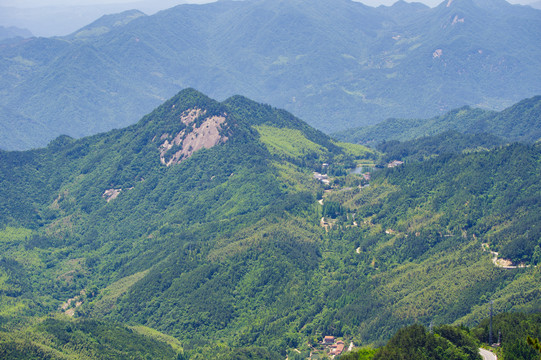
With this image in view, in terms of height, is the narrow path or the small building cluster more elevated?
the narrow path

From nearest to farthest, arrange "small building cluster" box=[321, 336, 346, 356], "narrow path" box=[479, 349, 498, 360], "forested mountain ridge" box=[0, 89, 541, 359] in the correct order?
"narrow path" box=[479, 349, 498, 360], "small building cluster" box=[321, 336, 346, 356], "forested mountain ridge" box=[0, 89, 541, 359]

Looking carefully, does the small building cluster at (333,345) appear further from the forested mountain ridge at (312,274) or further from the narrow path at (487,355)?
the narrow path at (487,355)

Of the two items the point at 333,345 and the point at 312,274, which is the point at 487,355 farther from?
the point at 312,274

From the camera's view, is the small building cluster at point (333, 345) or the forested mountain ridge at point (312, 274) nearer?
the small building cluster at point (333, 345)

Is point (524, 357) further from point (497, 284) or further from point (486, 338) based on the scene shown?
point (497, 284)

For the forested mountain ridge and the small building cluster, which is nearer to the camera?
the small building cluster

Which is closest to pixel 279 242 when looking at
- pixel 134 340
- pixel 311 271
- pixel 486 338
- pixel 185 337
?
pixel 311 271

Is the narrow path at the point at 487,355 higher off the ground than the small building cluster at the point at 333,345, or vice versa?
the narrow path at the point at 487,355

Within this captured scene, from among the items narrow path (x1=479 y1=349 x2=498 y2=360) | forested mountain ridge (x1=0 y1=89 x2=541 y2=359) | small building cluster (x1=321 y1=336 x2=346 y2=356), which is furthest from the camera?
forested mountain ridge (x1=0 y1=89 x2=541 y2=359)

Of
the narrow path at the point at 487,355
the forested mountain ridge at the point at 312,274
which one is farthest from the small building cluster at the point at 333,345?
the narrow path at the point at 487,355

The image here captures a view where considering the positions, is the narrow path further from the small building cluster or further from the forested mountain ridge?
the small building cluster

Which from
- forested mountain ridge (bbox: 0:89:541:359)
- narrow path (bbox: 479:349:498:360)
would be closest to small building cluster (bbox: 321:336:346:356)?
forested mountain ridge (bbox: 0:89:541:359)

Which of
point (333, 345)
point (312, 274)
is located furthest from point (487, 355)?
point (312, 274)

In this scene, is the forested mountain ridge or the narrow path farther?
the forested mountain ridge
